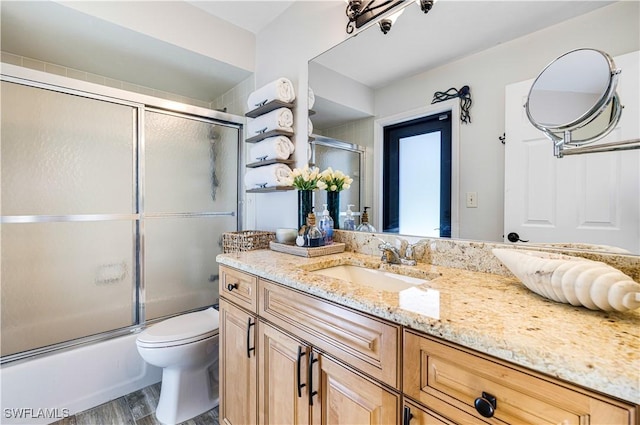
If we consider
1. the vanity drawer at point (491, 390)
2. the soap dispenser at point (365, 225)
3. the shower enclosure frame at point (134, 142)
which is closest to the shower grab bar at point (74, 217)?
the shower enclosure frame at point (134, 142)

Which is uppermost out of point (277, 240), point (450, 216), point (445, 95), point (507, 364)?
point (445, 95)

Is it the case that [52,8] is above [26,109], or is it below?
above

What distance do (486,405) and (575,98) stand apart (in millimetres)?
873

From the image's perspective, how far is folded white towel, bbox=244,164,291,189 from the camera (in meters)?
1.79

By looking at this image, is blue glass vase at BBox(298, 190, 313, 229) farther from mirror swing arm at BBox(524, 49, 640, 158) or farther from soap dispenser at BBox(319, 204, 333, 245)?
mirror swing arm at BBox(524, 49, 640, 158)

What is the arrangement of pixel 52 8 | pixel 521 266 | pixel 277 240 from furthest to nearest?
1. pixel 277 240
2. pixel 52 8
3. pixel 521 266

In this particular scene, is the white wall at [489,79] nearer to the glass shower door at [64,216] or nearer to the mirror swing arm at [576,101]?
the mirror swing arm at [576,101]

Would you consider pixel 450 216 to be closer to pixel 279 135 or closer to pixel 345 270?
pixel 345 270

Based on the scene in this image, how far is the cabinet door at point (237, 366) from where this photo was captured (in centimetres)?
118

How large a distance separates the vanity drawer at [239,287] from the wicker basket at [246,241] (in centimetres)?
26

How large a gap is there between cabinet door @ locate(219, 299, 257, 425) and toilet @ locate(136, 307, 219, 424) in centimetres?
29

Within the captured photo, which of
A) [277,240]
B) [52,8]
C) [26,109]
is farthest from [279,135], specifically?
[26,109]

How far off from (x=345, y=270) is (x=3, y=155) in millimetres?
2064

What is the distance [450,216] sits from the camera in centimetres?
118
